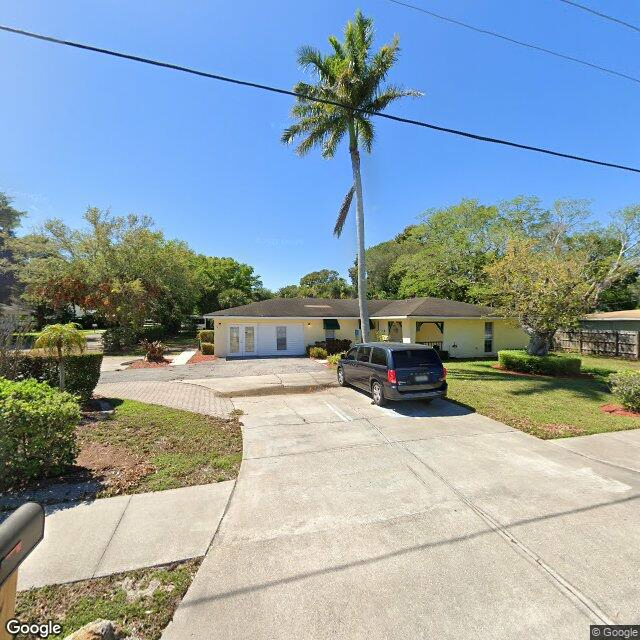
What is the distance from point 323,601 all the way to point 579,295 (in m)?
14.7

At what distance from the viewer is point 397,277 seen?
42438 millimetres

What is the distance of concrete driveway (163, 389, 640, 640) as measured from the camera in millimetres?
2783

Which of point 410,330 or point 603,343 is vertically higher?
point 410,330

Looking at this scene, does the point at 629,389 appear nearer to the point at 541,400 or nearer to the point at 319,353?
the point at 541,400

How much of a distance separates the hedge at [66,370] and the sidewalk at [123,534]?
6.25m

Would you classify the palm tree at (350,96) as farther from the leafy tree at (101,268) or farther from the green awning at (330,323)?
the leafy tree at (101,268)

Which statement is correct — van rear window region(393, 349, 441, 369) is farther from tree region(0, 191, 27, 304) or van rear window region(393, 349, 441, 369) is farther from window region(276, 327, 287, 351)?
tree region(0, 191, 27, 304)

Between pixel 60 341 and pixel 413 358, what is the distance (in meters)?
9.48

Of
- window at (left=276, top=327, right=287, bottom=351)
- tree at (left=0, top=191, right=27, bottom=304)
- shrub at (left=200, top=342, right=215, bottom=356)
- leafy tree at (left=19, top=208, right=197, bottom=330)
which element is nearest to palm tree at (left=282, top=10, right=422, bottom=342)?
window at (left=276, top=327, right=287, bottom=351)

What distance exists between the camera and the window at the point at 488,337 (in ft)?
72.1

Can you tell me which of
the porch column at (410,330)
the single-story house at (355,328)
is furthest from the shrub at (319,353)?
the porch column at (410,330)

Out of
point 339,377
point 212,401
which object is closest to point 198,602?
point 212,401

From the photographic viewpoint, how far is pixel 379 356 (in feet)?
32.3

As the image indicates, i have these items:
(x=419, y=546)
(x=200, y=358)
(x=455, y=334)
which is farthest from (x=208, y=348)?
(x=419, y=546)
